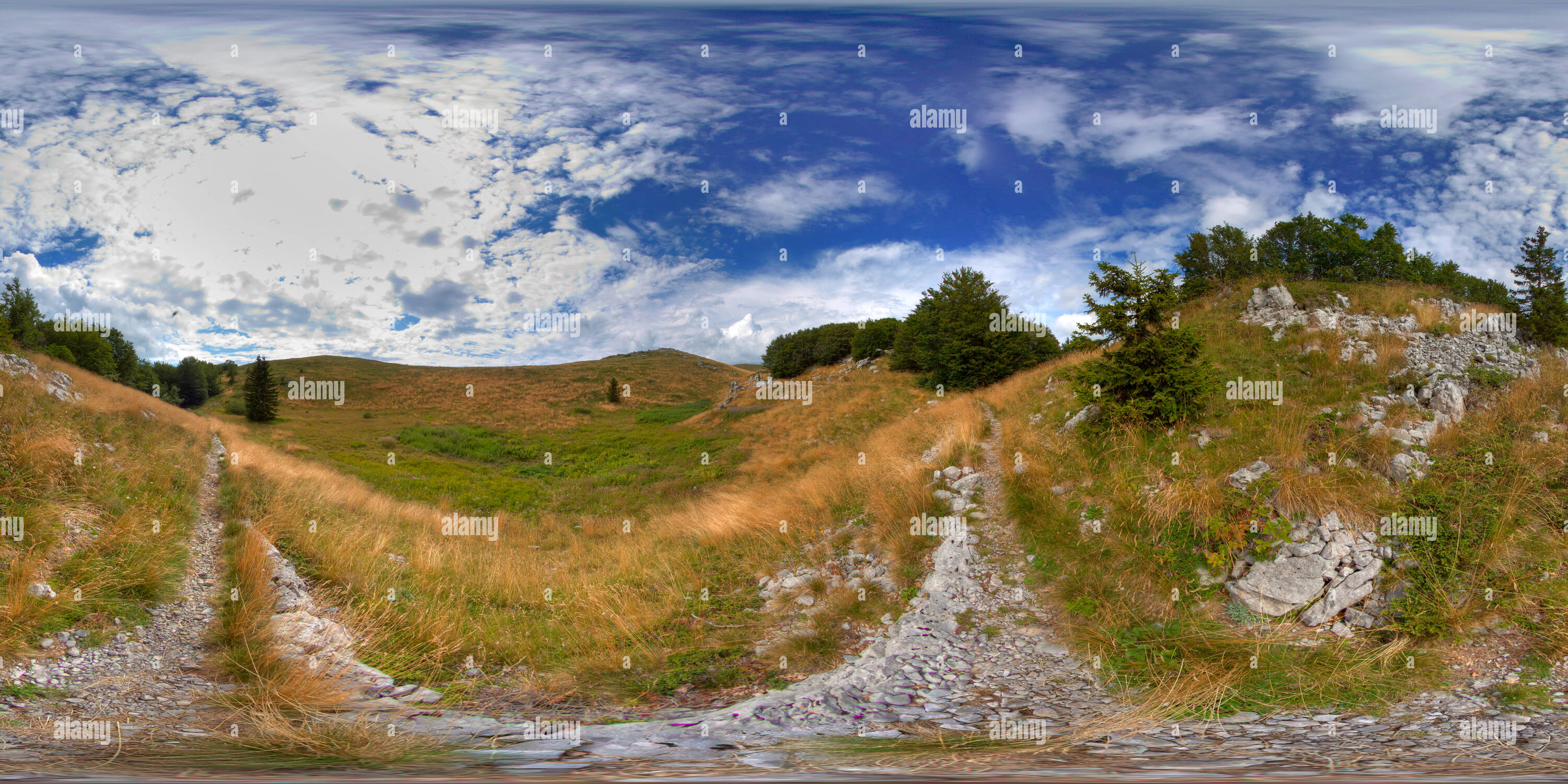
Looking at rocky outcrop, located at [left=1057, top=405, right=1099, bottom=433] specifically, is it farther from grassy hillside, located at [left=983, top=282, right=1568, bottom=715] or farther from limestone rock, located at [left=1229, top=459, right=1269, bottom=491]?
limestone rock, located at [left=1229, top=459, right=1269, bottom=491]

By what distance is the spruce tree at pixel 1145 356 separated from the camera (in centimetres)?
979

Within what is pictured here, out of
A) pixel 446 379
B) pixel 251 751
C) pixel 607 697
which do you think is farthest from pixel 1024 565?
pixel 446 379

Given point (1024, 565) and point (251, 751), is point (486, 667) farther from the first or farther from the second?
point (1024, 565)

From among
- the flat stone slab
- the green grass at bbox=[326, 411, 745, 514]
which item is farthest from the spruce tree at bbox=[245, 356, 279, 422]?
the flat stone slab

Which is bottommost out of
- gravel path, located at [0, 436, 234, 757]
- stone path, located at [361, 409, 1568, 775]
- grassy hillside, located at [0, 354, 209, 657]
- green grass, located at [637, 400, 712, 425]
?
stone path, located at [361, 409, 1568, 775]

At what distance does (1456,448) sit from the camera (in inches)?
285

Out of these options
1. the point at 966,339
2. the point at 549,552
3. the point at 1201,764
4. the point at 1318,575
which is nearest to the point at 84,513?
the point at 549,552

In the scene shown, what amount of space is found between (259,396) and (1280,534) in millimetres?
38587

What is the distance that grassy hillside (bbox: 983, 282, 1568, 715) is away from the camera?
16.0ft

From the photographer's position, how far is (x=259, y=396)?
28062 mm

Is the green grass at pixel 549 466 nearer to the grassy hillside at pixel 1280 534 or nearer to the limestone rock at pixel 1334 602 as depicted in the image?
the grassy hillside at pixel 1280 534

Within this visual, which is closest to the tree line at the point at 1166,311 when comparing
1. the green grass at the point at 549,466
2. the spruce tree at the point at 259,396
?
the green grass at the point at 549,466

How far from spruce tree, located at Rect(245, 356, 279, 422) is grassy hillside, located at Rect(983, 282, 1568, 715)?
3518 centimetres

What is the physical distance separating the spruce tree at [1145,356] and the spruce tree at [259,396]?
36.0 m
